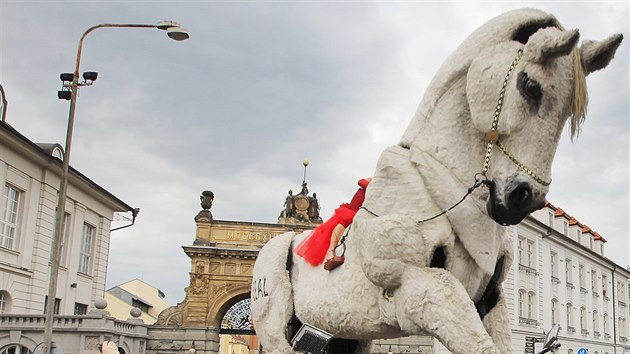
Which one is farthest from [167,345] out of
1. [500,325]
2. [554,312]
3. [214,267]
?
[500,325]

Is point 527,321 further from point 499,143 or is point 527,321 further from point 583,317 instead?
point 499,143

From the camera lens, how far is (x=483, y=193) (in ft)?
9.46

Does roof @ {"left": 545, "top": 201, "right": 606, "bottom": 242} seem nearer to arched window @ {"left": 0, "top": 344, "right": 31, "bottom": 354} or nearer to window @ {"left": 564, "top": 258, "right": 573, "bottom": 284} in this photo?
window @ {"left": 564, "top": 258, "right": 573, "bottom": 284}

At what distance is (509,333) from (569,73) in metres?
1.18

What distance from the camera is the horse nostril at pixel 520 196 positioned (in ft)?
8.86

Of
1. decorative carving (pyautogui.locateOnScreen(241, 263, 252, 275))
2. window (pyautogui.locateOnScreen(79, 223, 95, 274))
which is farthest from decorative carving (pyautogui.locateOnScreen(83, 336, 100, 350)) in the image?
decorative carving (pyautogui.locateOnScreen(241, 263, 252, 275))

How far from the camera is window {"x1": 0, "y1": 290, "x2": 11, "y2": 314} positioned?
65.9 feet

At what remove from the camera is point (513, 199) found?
8.88ft

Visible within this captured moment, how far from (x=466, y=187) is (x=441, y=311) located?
53 centimetres

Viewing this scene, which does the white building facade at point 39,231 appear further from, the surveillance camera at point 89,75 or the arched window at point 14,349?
the surveillance camera at point 89,75

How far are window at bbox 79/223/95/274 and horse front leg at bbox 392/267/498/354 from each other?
24833 mm

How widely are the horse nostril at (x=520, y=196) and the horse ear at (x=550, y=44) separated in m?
0.49

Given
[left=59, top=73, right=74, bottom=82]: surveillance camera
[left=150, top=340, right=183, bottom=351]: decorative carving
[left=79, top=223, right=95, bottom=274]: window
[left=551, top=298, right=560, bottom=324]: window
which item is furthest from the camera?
[left=551, top=298, right=560, bottom=324]: window

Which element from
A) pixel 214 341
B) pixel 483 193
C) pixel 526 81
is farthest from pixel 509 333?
pixel 214 341
